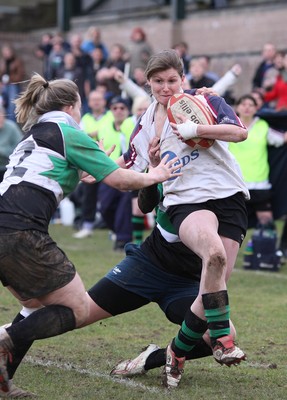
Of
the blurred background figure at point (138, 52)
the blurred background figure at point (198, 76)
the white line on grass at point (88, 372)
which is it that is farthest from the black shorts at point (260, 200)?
the blurred background figure at point (138, 52)

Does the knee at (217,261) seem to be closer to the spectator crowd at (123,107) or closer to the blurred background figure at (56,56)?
the spectator crowd at (123,107)

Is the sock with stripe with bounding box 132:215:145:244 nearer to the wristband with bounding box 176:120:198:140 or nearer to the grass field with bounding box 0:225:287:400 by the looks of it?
the grass field with bounding box 0:225:287:400

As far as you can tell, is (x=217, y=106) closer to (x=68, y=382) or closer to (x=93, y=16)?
(x=68, y=382)

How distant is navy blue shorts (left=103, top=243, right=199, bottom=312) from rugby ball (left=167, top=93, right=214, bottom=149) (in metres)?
0.83

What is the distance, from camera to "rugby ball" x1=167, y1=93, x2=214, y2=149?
5207mm

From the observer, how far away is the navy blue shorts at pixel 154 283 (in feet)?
17.9

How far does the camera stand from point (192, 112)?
5.21 metres

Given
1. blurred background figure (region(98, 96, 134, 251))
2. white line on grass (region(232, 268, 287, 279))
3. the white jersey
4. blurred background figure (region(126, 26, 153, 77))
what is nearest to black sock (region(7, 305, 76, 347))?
the white jersey

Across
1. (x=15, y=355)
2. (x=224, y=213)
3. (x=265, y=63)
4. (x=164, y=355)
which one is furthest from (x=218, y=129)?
(x=265, y=63)

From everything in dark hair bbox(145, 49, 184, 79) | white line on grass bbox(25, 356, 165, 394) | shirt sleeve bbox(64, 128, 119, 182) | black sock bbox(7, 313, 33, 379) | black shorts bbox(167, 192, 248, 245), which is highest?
dark hair bbox(145, 49, 184, 79)

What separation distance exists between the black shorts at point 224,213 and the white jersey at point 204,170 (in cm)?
4

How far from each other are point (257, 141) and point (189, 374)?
17.3 ft

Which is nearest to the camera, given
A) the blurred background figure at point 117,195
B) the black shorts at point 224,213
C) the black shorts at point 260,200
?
the black shorts at point 224,213

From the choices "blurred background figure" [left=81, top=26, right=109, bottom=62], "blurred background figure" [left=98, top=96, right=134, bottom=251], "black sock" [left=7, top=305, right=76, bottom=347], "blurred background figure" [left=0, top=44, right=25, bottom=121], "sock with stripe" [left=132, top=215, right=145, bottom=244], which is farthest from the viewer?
"blurred background figure" [left=0, top=44, right=25, bottom=121]
